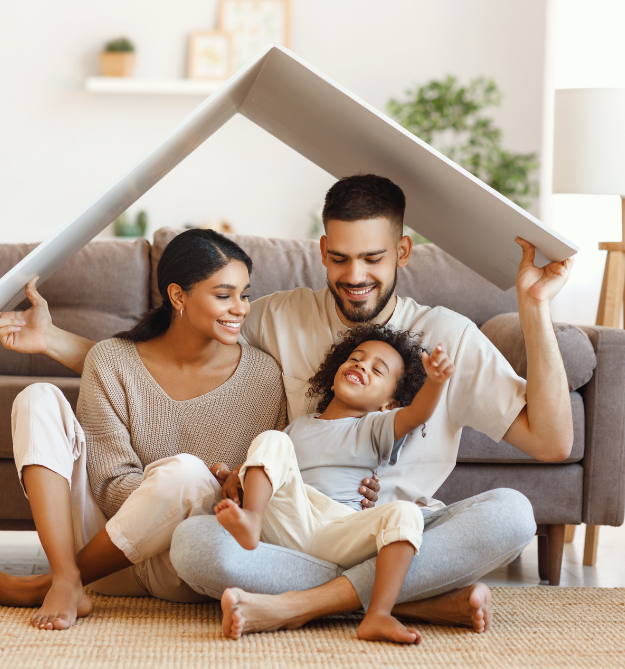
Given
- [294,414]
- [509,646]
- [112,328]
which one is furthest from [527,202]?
[509,646]

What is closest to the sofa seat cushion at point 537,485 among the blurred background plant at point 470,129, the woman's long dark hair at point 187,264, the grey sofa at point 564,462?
the grey sofa at point 564,462

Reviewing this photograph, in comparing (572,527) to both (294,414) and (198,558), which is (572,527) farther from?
(198,558)

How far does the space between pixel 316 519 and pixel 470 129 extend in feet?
9.89

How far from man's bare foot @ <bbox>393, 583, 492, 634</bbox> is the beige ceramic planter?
139 inches

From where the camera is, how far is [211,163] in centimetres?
428

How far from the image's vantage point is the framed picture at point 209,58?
4172 millimetres

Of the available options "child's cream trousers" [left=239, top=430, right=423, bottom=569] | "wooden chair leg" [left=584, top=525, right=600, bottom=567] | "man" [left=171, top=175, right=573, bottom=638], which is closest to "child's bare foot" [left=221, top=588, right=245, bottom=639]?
"man" [left=171, top=175, right=573, bottom=638]

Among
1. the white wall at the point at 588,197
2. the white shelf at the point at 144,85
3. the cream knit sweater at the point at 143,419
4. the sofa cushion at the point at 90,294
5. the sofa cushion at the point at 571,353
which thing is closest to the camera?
the cream knit sweater at the point at 143,419

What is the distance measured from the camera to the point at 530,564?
213 centimetres

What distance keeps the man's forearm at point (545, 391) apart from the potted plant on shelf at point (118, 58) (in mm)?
3263

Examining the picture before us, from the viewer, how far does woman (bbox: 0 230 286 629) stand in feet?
4.44

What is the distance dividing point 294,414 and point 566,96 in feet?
4.98

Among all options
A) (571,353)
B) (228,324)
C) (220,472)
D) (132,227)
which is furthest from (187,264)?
(132,227)

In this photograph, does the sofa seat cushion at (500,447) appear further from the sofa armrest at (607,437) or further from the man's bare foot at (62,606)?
the man's bare foot at (62,606)
